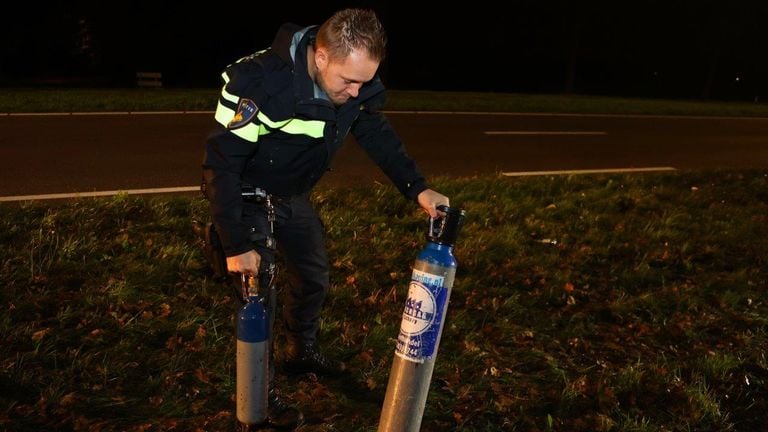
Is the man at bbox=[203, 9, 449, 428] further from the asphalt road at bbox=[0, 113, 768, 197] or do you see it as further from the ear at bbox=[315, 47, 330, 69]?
the asphalt road at bbox=[0, 113, 768, 197]

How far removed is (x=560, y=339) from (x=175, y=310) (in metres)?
2.24

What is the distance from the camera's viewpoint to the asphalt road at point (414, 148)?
22.4 ft

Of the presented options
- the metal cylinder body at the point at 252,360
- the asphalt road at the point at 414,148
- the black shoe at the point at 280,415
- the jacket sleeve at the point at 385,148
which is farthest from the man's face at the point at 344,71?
the asphalt road at the point at 414,148

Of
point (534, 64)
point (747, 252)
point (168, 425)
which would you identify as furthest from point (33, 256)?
point (534, 64)

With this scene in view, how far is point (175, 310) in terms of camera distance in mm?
3729

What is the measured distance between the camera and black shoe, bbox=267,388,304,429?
2.83m

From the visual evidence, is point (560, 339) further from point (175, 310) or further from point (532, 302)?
point (175, 310)

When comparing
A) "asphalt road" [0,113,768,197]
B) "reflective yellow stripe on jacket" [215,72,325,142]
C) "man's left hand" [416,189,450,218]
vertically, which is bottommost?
"asphalt road" [0,113,768,197]

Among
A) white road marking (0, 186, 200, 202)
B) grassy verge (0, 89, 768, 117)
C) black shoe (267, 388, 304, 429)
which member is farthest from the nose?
grassy verge (0, 89, 768, 117)

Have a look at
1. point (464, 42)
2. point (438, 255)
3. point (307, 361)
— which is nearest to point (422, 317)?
point (438, 255)

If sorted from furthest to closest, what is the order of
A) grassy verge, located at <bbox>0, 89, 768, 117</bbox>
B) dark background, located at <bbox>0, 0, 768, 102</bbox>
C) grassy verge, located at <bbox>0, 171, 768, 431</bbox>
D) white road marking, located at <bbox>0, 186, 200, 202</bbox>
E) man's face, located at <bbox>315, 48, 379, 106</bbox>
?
dark background, located at <bbox>0, 0, 768, 102</bbox> → grassy verge, located at <bbox>0, 89, 768, 117</bbox> → white road marking, located at <bbox>0, 186, 200, 202</bbox> → grassy verge, located at <bbox>0, 171, 768, 431</bbox> → man's face, located at <bbox>315, 48, 379, 106</bbox>

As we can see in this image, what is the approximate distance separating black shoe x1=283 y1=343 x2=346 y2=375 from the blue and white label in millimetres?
1063

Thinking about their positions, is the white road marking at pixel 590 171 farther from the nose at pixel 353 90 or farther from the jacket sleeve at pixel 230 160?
the jacket sleeve at pixel 230 160

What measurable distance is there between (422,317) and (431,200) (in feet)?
1.91
